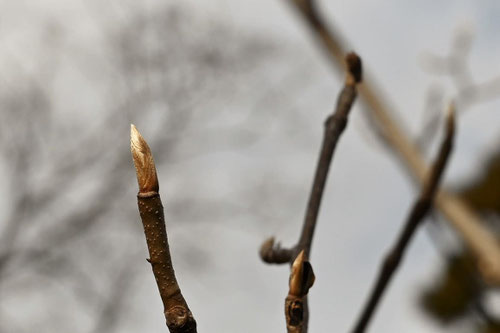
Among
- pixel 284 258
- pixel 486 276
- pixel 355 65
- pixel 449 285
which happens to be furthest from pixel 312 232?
pixel 449 285

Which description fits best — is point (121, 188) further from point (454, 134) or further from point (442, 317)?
point (442, 317)

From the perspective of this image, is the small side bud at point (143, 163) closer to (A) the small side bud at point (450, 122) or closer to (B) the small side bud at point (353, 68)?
(B) the small side bud at point (353, 68)

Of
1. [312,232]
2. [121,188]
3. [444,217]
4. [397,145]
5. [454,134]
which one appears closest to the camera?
[312,232]

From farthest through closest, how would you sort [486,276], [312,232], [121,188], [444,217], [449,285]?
[449,285] → [121,188] → [444,217] → [486,276] → [312,232]

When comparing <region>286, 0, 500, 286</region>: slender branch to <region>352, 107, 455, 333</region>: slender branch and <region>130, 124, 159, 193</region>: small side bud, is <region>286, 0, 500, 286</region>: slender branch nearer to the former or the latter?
<region>352, 107, 455, 333</region>: slender branch

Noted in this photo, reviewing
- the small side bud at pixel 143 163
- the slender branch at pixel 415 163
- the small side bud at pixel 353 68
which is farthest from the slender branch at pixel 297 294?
the slender branch at pixel 415 163

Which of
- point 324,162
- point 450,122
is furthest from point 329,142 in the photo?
point 450,122
